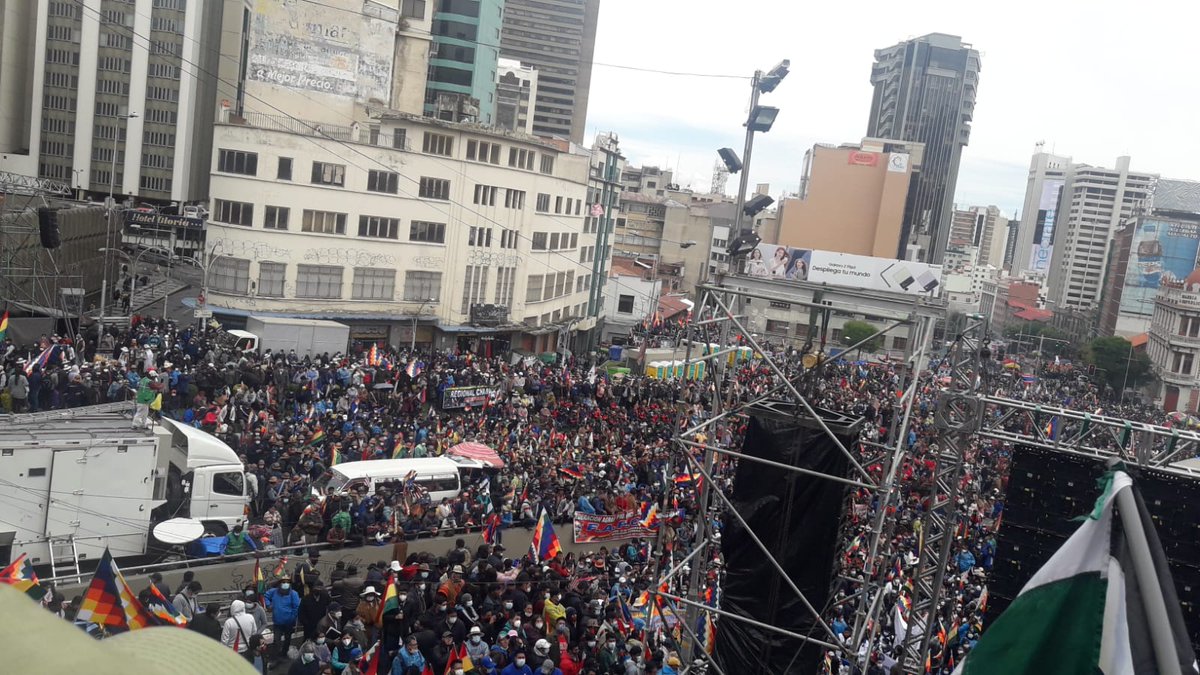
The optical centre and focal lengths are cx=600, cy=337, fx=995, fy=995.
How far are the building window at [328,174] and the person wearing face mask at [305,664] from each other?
27524mm

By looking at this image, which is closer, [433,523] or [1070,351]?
[433,523]

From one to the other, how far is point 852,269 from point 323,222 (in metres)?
39.4

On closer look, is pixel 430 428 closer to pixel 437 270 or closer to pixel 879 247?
pixel 437 270

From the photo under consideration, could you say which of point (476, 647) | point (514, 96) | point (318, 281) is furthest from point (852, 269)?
point (476, 647)

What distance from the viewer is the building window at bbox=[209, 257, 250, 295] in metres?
34.5

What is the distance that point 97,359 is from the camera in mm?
20406

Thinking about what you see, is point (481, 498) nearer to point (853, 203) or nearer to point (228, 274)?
point (228, 274)

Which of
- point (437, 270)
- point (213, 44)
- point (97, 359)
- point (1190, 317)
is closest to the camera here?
point (97, 359)

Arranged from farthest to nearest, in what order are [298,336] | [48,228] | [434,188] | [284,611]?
[434,188]
[298,336]
[48,228]
[284,611]

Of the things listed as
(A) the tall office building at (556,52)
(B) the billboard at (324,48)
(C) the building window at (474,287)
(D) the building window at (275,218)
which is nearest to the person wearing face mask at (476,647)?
(D) the building window at (275,218)

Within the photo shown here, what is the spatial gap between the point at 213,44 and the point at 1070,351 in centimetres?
7440

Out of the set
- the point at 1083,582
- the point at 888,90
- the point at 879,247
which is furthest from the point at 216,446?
the point at 888,90

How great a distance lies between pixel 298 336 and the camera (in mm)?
28172

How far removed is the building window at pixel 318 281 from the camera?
35.4 meters
